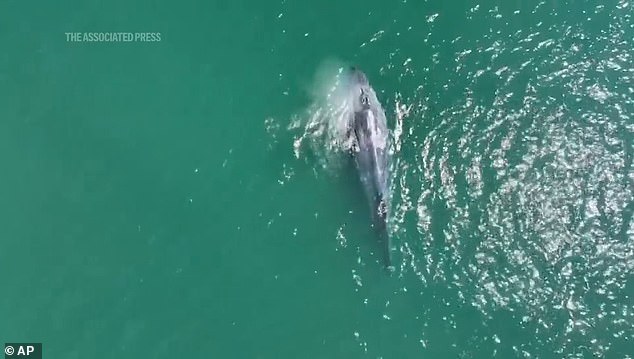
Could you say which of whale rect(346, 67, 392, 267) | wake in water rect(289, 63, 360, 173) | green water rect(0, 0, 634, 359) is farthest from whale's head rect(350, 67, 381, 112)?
green water rect(0, 0, 634, 359)

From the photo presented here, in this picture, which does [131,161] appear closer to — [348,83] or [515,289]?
[348,83]

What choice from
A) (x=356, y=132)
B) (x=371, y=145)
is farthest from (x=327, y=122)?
(x=371, y=145)

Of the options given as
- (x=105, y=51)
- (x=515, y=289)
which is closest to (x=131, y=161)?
(x=105, y=51)

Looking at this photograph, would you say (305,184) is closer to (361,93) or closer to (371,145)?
(371,145)

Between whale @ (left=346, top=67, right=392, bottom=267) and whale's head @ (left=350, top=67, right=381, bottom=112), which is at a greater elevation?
whale's head @ (left=350, top=67, right=381, bottom=112)

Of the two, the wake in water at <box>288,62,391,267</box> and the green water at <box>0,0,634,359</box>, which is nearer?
the green water at <box>0,0,634,359</box>

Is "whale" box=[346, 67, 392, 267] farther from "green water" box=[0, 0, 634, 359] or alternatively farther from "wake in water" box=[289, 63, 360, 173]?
"green water" box=[0, 0, 634, 359]
